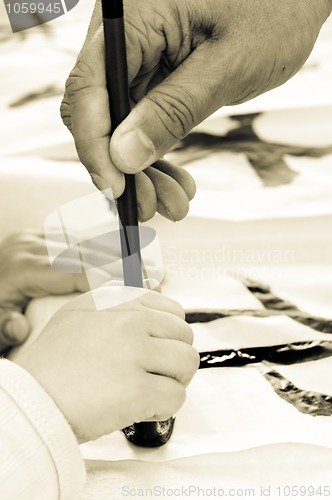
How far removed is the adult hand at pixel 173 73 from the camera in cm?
36

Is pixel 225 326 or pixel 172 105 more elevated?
pixel 172 105

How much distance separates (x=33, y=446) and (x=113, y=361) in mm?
58

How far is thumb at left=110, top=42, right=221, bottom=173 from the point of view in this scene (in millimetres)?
347

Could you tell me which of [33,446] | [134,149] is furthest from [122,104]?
[33,446]

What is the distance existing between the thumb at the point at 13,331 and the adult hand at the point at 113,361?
0.24 ft

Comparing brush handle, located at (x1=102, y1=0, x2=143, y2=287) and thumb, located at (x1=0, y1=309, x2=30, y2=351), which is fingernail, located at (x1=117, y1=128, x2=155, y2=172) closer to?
brush handle, located at (x1=102, y1=0, x2=143, y2=287)

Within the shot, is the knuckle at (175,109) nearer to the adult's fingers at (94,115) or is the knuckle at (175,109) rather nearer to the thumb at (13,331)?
the adult's fingers at (94,115)

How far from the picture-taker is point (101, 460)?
14.7 inches

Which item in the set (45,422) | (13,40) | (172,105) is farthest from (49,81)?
(45,422)

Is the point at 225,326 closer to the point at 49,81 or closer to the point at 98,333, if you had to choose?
the point at 98,333

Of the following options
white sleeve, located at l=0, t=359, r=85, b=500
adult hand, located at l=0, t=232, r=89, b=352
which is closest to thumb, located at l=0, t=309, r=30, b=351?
adult hand, located at l=0, t=232, r=89, b=352

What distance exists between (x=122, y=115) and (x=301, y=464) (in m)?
0.19

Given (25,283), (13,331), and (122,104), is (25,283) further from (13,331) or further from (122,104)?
(122,104)

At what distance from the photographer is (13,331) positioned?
44cm
